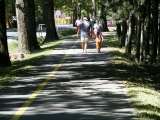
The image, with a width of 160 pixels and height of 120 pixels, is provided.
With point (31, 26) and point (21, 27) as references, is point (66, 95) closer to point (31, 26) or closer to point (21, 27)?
point (21, 27)

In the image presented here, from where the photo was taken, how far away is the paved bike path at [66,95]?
26.0ft

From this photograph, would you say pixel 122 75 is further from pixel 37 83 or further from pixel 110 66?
pixel 37 83

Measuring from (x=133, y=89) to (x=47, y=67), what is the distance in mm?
→ 5828

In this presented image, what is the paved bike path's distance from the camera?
7922 millimetres

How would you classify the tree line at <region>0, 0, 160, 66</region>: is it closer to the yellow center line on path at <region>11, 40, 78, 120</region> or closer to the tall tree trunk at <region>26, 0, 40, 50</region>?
the tall tree trunk at <region>26, 0, 40, 50</region>

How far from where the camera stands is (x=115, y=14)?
32656 millimetres

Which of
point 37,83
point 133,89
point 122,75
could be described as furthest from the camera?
point 122,75

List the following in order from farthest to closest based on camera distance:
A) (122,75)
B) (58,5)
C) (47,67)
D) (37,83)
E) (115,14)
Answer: (58,5)
(115,14)
(47,67)
(122,75)
(37,83)

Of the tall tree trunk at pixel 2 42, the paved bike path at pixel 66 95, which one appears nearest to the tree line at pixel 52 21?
the tall tree trunk at pixel 2 42

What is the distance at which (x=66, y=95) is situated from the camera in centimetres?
999

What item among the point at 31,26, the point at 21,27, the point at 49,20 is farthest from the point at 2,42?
the point at 49,20

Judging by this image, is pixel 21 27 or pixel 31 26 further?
pixel 31 26

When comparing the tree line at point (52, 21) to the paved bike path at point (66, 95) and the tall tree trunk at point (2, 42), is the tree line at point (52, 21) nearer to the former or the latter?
the tall tree trunk at point (2, 42)

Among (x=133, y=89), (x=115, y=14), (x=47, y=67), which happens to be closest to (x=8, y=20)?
(x=115, y=14)
